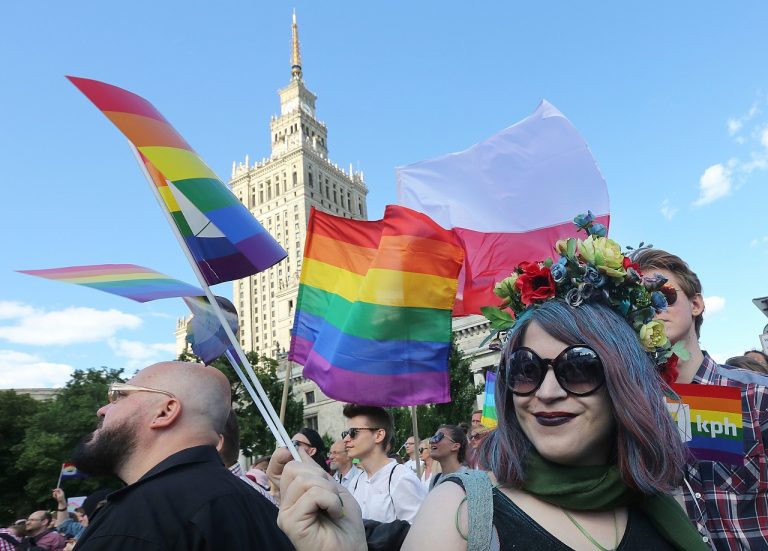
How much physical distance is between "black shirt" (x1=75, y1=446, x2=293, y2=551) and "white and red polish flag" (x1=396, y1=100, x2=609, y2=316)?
338 centimetres

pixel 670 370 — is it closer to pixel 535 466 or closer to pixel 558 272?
pixel 558 272

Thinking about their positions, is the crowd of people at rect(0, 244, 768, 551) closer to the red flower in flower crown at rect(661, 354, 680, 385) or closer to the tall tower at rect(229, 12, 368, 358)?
the red flower in flower crown at rect(661, 354, 680, 385)

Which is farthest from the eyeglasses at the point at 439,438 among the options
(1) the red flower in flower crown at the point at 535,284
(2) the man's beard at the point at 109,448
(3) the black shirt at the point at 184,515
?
(1) the red flower in flower crown at the point at 535,284

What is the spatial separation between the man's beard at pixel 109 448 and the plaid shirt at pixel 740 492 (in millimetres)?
2447

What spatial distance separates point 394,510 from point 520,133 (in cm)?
344

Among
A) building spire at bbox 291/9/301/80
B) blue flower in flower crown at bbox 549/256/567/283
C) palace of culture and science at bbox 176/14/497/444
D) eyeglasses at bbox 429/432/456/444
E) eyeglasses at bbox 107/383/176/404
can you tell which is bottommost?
eyeglasses at bbox 429/432/456/444

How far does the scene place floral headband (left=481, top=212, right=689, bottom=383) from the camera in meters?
2.02

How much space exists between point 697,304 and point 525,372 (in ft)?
5.87

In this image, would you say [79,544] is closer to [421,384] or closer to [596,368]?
[596,368]

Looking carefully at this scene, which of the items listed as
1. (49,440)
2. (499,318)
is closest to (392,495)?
(499,318)

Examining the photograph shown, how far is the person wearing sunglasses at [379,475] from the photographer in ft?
15.2

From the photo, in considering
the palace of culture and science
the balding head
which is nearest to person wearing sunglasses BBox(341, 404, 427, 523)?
the balding head

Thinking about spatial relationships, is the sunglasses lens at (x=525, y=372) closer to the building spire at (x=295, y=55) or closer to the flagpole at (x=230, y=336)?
the flagpole at (x=230, y=336)

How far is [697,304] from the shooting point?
3158mm
